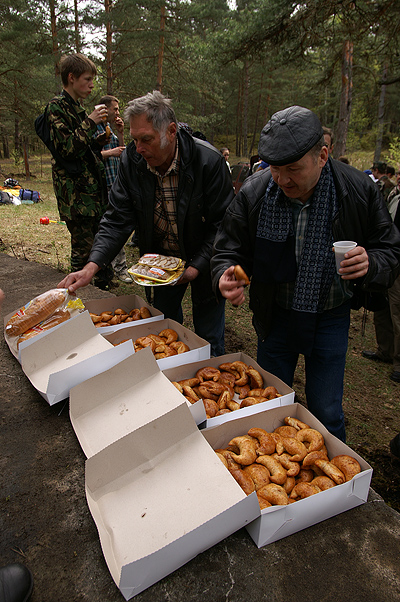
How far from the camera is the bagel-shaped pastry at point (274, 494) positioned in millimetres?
1227

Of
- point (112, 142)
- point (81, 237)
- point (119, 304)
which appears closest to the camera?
point (119, 304)

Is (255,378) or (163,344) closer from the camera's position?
(255,378)

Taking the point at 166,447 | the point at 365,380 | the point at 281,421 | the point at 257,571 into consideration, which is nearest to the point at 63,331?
the point at 166,447

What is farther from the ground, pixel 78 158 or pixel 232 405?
pixel 78 158

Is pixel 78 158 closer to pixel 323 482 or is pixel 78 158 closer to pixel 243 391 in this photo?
pixel 243 391

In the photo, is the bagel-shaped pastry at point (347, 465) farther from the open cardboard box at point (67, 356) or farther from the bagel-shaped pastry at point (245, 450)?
the open cardboard box at point (67, 356)

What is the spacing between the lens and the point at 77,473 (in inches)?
57.7

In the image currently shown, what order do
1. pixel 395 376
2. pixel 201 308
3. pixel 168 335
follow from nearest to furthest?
1. pixel 168 335
2. pixel 201 308
3. pixel 395 376

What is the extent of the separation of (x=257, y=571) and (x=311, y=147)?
4.84 ft

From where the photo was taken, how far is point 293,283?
6.50 ft

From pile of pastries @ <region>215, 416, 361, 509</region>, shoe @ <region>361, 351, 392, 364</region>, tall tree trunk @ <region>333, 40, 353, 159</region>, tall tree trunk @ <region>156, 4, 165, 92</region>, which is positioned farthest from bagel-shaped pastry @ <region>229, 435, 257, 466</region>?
tall tree trunk @ <region>156, 4, 165, 92</region>

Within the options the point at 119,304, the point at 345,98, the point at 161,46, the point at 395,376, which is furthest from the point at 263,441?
the point at 161,46

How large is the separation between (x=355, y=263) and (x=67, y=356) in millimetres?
1446

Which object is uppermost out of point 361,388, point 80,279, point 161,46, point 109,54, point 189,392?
point 161,46
